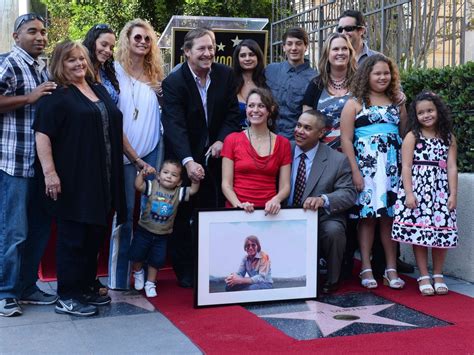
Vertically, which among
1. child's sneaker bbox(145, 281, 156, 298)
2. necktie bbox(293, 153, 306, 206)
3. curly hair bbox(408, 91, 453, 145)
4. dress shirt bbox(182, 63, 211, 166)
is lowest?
child's sneaker bbox(145, 281, 156, 298)

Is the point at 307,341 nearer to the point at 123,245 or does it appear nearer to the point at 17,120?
the point at 123,245

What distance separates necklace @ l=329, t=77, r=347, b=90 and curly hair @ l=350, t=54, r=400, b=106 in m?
0.17

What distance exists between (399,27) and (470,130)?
8.24 feet

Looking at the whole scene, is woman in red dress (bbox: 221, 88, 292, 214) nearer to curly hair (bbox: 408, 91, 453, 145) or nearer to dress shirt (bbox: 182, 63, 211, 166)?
dress shirt (bbox: 182, 63, 211, 166)

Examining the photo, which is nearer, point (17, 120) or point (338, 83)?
point (17, 120)

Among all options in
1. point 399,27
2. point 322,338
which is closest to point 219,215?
point 322,338

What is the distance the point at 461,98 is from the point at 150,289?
127 inches

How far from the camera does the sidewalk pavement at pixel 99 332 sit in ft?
15.0

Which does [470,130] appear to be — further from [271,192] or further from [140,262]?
[140,262]

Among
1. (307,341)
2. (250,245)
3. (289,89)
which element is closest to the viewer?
(307,341)

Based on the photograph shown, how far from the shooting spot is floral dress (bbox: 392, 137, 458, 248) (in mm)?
5965

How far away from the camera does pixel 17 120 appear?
17.5 feet

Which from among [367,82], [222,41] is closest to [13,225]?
[367,82]

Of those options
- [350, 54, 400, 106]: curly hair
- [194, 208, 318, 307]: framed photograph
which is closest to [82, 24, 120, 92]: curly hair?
[194, 208, 318, 307]: framed photograph
